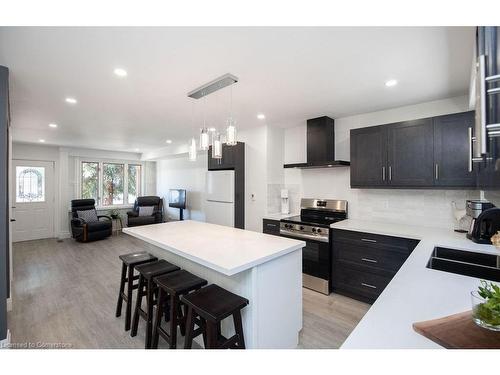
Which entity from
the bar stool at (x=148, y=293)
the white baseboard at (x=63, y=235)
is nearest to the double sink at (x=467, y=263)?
the bar stool at (x=148, y=293)

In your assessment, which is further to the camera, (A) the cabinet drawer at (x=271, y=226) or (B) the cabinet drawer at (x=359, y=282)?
(A) the cabinet drawer at (x=271, y=226)

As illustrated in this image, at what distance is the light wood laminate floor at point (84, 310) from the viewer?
2.12 m

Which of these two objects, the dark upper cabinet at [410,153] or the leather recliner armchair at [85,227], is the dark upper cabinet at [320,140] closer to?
the dark upper cabinet at [410,153]

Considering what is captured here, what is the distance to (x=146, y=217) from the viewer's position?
656 cm

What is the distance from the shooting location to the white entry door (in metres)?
5.71

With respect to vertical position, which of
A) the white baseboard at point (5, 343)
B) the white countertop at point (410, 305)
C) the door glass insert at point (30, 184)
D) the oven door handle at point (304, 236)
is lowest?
the white baseboard at point (5, 343)

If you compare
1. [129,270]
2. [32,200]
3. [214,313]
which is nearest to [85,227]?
[32,200]

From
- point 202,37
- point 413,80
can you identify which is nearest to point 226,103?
point 202,37

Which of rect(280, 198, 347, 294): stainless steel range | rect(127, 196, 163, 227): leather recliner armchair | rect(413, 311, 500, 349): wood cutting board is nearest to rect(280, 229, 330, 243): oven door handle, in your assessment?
rect(280, 198, 347, 294): stainless steel range

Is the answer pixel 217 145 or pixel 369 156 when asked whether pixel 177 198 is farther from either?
pixel 369 156

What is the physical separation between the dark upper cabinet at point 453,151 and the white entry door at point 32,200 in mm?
8248

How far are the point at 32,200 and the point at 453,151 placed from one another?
851 cm

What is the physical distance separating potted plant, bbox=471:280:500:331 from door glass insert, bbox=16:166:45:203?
8.18m

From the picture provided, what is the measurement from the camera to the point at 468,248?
188cm
